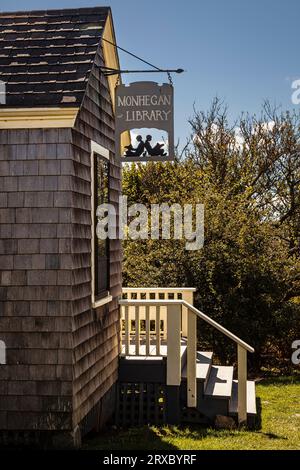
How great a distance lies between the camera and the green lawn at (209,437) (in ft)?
23.1

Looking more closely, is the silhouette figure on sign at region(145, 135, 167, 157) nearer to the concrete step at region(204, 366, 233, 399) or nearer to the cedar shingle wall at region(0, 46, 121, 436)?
the cedar shingle wall at region(0, 46, 121, 436)

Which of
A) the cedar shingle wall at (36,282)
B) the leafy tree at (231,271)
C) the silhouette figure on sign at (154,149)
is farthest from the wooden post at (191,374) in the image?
the leafy tree at (231,271)

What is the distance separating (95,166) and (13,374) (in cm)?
277

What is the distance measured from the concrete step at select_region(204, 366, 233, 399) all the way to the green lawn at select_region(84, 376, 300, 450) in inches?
18.9

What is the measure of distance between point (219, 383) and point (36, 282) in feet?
11.8

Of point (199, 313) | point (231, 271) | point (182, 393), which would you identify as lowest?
point (182, 393)

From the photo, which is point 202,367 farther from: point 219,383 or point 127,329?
point 127,329

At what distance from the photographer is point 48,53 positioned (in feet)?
24.0

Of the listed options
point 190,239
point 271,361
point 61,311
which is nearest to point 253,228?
point 190,239

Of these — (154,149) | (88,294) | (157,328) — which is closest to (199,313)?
(157,328)

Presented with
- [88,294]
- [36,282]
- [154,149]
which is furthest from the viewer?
[154,149]

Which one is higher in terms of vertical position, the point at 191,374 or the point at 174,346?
the point at 174,346
